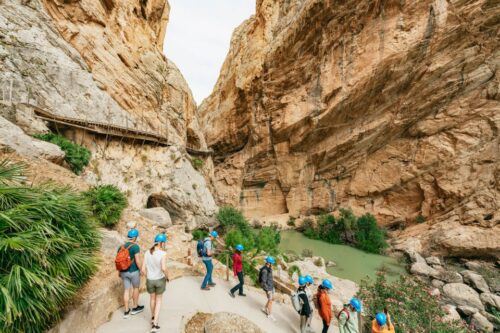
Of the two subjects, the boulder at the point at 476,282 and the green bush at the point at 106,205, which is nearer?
the green bush at the point at 106,205

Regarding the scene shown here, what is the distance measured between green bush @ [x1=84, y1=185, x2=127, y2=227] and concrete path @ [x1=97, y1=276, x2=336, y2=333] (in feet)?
10.2

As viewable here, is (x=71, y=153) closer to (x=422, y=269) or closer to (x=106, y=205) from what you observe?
(x=106, y=205)

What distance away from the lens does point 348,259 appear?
1559 centimetres

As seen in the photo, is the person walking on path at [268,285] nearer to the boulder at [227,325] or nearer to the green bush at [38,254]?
the boulder at [227,325]

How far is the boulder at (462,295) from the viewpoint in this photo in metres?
9.33

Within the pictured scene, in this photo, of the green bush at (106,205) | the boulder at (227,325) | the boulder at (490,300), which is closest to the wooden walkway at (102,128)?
the green bush at (106,205)

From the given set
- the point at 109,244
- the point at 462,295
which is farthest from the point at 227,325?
the point at 462,295

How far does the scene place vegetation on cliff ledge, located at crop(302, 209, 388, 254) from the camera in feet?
56.0

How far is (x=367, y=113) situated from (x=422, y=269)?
13659mm

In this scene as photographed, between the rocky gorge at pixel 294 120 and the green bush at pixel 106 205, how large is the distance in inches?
22.1

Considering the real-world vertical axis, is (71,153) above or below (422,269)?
above

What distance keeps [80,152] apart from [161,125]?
7185mm

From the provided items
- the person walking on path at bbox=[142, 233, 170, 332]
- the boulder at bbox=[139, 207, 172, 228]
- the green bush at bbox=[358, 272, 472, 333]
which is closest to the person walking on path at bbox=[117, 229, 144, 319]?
the person walking on path at bbox=[142, 233, 170, 332]

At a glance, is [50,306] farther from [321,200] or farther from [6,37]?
[321,200]
